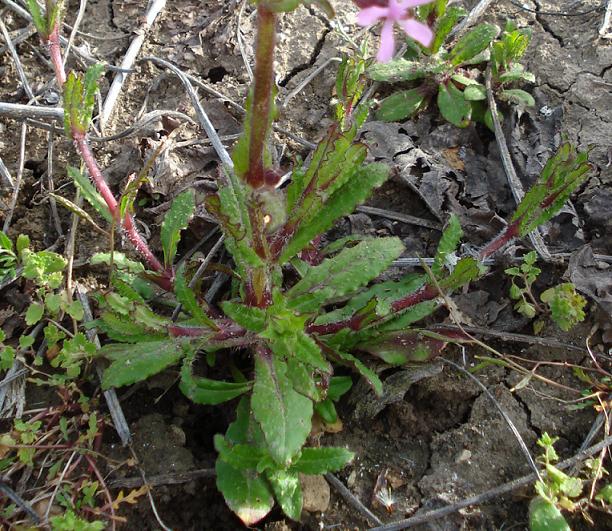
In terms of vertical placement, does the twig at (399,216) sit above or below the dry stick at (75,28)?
below

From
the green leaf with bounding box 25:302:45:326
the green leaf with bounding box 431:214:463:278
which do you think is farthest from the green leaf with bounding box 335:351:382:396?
the green leaf with bounding box 25:302:45:326

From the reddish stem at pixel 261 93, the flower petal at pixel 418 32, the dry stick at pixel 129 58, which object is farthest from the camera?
the dry stick at pixel 129 58

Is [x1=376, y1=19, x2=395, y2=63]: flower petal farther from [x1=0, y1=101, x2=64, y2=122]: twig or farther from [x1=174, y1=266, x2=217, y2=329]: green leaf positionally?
[x1=0, y1=101, x2=64, y2=122]: twig

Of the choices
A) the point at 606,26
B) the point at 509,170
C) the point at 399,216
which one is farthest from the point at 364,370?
the point at 606,26

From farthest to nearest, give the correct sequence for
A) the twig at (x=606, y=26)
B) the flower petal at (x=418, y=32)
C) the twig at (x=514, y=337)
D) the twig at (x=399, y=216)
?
the twig at (x=606, y=26) → the twig at (x=399, y=216) → the twig at (x=514, y=337) → the flower petal at (x=418, y=32)

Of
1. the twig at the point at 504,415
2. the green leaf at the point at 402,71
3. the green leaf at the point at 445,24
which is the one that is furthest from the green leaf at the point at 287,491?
the green leaf at the point at 445,24

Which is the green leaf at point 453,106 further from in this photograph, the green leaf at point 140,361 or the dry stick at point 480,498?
the green leaf at point 140,361

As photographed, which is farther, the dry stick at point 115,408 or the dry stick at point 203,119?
the dry stick at point 203,119

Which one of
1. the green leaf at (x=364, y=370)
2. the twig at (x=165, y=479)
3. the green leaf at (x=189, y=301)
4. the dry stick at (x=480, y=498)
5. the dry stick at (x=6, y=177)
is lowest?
the twig at (x=165, y=479)
